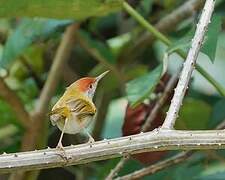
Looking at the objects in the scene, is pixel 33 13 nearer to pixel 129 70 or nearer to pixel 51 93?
pixel 51 93

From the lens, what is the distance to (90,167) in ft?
5.41

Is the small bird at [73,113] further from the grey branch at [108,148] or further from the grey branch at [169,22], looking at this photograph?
the grey branch at [169,22]

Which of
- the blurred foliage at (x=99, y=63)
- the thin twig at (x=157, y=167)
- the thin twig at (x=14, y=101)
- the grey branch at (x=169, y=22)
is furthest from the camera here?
the grey branch at (x=169, y=22)

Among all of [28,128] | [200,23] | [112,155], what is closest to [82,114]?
[112,155]

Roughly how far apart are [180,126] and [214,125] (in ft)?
0.49

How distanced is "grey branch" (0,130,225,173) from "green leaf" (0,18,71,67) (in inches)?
26.0

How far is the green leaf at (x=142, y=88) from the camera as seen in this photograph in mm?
1123

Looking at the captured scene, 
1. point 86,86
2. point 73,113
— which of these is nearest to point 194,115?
point 86,86

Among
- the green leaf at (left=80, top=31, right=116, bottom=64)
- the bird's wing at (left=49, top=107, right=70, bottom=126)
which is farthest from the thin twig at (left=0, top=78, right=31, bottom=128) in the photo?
the bird's wing at (left=49, top=107, right=70, bottom=126)

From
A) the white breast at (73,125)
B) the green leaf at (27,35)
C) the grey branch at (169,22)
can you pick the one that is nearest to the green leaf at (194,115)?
the grey branch at (169,22)

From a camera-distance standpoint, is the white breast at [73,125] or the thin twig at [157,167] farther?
the thin twig at [157,167]

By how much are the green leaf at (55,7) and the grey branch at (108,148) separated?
422mm

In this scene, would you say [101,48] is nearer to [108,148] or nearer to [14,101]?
[14,101]

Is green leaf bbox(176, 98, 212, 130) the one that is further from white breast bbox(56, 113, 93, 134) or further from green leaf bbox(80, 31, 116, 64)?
white breast bbox(56, 113, 93, 134)
